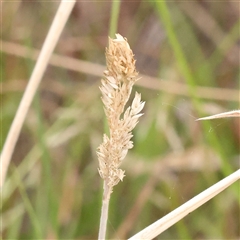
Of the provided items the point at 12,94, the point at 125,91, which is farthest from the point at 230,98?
the point at 125,91

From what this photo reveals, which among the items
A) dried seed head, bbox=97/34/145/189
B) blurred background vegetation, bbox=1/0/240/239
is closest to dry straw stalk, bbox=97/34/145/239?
dried seed head, bbox=97/34/145/189

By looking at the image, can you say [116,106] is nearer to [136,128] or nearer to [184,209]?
[184,209]

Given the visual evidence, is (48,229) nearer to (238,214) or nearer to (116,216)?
(116,216)

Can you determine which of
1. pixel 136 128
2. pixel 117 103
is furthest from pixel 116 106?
pixel 136 128

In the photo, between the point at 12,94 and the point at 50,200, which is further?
the point at 12,94

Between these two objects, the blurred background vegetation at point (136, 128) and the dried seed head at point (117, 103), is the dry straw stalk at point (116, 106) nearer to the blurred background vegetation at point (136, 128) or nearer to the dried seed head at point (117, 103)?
the dried seed head at point (117, 103)

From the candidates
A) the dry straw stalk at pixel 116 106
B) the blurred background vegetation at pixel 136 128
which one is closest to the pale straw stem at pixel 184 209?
the dry straw stalk at pixel 116 106
